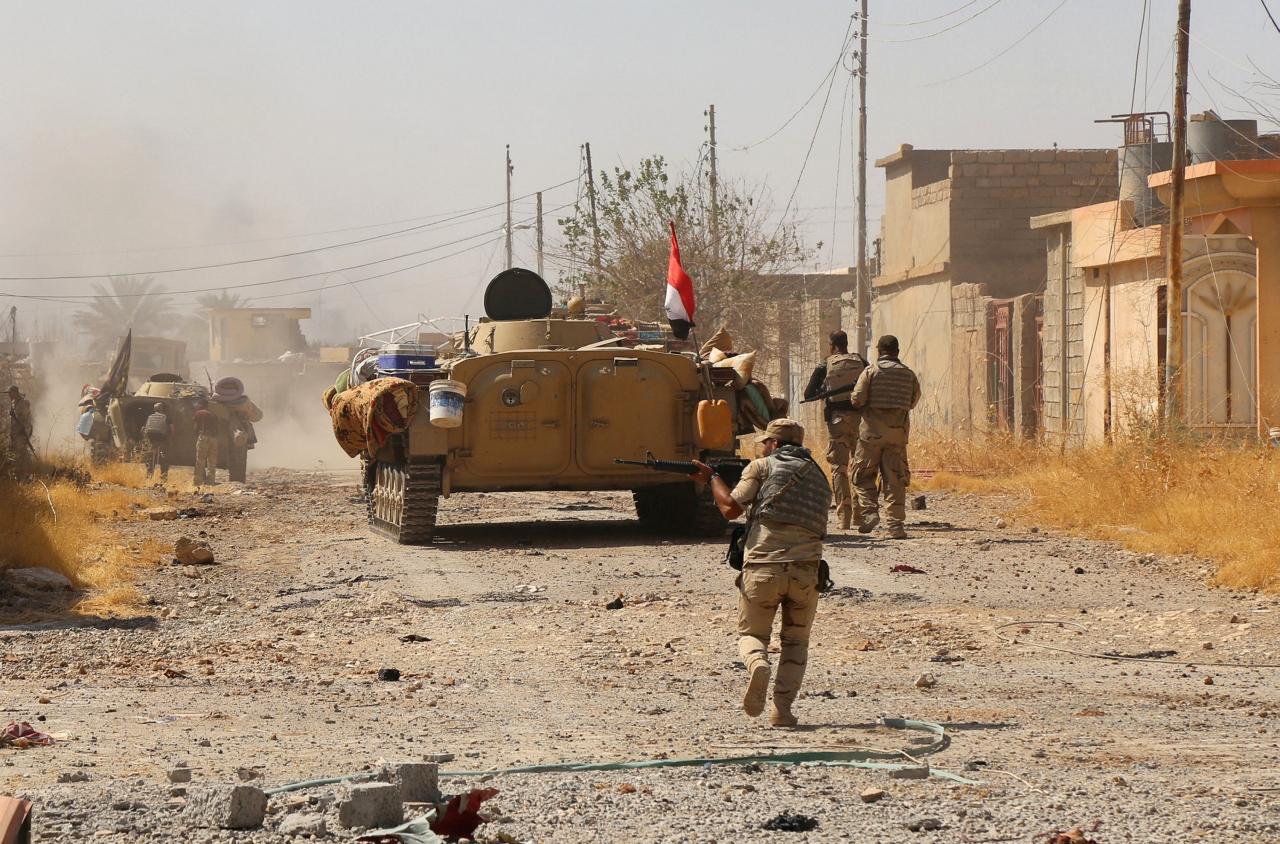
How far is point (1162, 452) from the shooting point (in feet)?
52.4

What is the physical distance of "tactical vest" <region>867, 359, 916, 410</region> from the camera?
14.8 m

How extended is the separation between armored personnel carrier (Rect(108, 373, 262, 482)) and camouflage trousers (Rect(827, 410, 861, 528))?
14.3m

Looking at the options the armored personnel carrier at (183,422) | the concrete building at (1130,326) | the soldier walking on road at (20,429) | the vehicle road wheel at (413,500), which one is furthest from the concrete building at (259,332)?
the vehicle road wheel at (413,500)

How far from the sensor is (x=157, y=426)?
2714cm

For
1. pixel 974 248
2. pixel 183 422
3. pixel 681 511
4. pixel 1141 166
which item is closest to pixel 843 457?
pixel 681 511

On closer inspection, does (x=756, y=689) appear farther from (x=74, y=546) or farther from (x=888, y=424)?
(x=74, y=546)

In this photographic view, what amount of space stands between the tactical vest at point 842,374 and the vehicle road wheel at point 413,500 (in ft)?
11.5

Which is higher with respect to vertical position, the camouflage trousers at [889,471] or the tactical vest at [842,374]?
the tactical vest at [842,374]

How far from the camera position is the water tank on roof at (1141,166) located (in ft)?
77.6

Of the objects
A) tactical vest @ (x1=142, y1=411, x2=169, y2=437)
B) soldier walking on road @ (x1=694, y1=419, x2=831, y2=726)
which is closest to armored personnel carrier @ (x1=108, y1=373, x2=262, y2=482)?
tactical vest @ (x1=142, y1=411, x2=169, y2=437)

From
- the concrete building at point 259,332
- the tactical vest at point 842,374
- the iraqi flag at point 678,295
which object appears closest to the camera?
the tactical vest at point 842,374

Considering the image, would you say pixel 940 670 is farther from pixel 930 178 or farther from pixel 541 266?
pixel 541 266

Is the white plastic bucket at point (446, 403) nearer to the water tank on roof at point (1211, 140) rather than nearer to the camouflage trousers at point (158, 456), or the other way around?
the water tank on roof at point (1211, 140)

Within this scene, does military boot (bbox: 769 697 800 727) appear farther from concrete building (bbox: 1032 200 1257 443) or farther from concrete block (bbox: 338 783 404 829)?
concrete building (bbox: 1032 200 1257 443)
